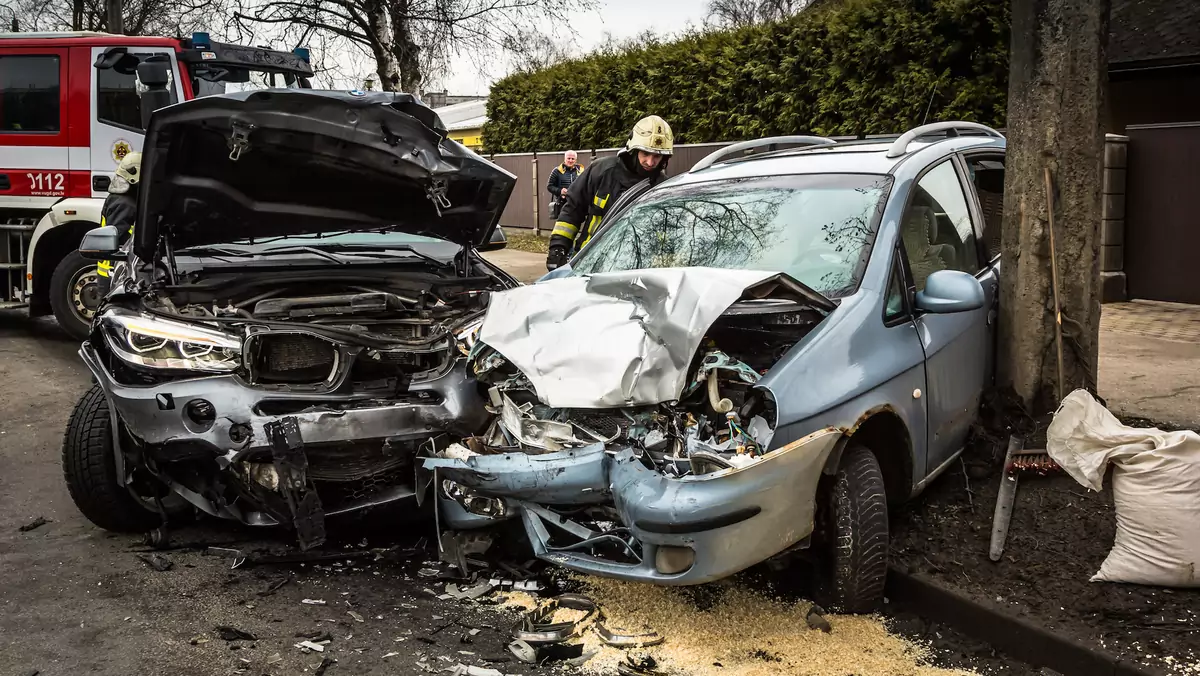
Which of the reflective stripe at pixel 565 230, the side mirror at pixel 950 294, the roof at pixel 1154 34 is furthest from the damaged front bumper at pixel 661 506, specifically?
the roof at pixel 1154 34

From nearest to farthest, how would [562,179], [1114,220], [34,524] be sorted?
[34,524] < [1114,220] < [562,179]

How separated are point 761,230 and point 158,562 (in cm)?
290

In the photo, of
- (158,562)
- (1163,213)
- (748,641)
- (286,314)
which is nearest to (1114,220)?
(1163,213)

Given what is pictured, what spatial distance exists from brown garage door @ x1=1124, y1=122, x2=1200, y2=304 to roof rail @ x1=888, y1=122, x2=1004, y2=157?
533cm

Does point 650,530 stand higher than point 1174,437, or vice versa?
point 1174,437

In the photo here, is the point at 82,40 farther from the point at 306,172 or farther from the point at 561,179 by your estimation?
the point at 561,179

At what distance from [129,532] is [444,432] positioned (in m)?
1.74

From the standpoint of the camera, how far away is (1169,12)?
12578mm

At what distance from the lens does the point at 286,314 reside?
4.73 m

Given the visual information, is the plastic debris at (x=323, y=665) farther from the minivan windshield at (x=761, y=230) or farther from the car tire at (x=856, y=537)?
the minivan windshield at (x=761, y=230)

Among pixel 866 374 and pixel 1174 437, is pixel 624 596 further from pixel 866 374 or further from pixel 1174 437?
pixel 1174 437

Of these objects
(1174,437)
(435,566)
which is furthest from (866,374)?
(435,566)

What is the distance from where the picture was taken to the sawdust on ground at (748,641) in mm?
3344

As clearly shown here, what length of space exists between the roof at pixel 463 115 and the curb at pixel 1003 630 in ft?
102
